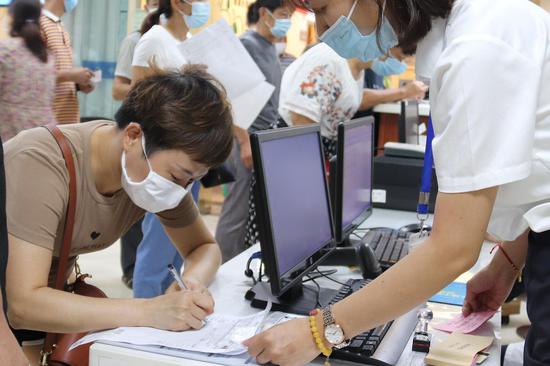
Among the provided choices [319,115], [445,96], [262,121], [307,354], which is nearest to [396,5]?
[445,96]

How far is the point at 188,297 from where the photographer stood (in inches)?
47.2

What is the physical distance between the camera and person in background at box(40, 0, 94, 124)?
3223 mm

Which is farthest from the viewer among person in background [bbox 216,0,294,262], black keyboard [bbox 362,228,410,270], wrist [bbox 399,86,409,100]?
wrist [bbox 399,86,409,100]

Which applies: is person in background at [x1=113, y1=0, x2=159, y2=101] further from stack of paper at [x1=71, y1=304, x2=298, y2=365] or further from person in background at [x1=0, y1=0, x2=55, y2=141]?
stack of paper at [x1=71, y1=304, x2=298, y2=365]

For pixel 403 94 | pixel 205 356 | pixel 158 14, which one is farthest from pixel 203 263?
pixel 403 94

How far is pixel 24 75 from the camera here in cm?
273

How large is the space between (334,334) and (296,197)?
449mm

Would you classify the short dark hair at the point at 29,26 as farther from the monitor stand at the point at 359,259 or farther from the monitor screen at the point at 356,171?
the monitor stand at the point at 359,259

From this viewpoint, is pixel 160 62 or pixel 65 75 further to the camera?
pixel 65 75

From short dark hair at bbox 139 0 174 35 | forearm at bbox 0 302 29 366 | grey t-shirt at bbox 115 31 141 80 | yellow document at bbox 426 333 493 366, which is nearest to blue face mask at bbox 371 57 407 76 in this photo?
short dark hair at bbox 139 0 174 35

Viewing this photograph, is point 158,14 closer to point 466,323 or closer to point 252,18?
point 252,18

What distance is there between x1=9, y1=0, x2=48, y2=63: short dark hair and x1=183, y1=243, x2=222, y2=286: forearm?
1.63 metres

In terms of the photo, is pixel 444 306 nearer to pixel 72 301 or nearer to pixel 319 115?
pixel 72 301

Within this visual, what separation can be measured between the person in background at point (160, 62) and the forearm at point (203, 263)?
1.05 ft
